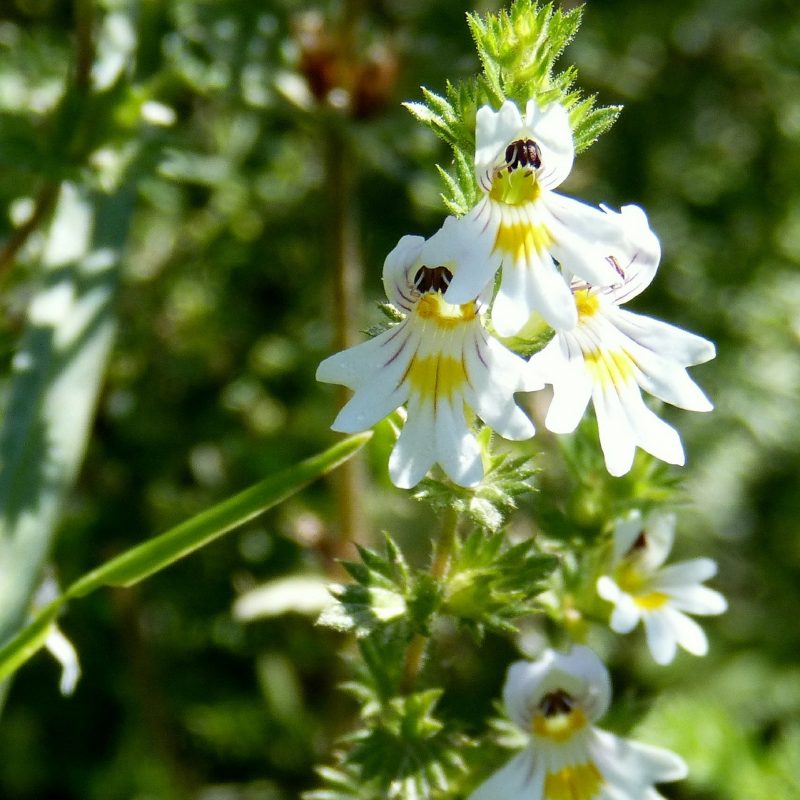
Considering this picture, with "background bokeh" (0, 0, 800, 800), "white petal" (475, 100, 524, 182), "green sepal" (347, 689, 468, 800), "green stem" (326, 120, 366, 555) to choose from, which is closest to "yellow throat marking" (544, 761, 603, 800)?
"green sepal" (347, 689, 468, 800)

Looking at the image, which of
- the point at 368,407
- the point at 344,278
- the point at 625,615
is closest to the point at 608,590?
the point at 625,615

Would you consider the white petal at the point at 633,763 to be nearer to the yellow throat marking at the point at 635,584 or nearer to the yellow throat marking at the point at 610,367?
the yellow throat marking at the point at 635,584

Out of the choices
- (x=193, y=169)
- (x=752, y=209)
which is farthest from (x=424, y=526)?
(x=752, y=209)

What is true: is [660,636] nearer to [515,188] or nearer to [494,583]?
[494,583]

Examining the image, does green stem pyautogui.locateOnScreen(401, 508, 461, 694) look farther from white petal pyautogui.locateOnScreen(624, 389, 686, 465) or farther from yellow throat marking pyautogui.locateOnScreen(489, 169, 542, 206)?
yellow throat marking pyautogui.locateOnScreen(489, 169, 542, 206)

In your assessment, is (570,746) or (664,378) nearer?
(664,378)

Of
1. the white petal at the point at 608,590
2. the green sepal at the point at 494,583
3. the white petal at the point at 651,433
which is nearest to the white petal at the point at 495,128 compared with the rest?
the white petal at the point at 651,433

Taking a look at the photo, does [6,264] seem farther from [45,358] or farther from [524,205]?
[524,205]
